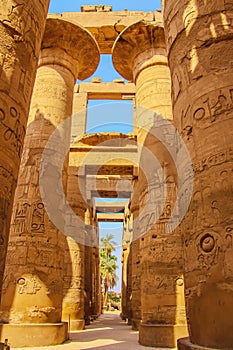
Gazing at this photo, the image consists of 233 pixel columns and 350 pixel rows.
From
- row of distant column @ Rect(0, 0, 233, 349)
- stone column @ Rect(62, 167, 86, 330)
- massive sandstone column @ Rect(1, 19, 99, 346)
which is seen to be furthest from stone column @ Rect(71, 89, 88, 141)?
massive sandstone column @ Rect(1, 19, 99, 346)

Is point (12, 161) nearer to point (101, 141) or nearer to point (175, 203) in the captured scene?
point (175, 203)

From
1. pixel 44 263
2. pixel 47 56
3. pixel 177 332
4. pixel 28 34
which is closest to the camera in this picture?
pixel 28 34

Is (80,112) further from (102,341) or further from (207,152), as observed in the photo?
(207,152)

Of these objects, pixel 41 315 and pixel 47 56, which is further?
pixel 47 56

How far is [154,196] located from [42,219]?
2.43 metres

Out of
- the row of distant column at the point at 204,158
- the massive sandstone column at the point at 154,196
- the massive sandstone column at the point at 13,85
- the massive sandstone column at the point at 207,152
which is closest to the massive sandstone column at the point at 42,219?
the massive sandstone column at the point at 154,196

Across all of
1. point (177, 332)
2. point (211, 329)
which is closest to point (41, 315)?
point (177, 332)

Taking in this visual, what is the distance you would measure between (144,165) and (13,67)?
14.6 feet

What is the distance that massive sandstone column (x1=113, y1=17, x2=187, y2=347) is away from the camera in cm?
589

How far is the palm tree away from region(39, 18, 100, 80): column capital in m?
26.5

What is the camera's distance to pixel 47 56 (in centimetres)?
834

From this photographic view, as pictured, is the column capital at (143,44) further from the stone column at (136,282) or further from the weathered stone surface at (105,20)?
the stone column at (136,282)

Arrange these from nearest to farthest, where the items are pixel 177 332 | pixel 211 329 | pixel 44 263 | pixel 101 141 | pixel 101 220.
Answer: pixel 211 329 < pixel 177 332 < pixel 44 263 < pixel 101 141 < pixel 101 220

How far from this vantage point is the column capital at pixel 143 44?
8.31 metres
